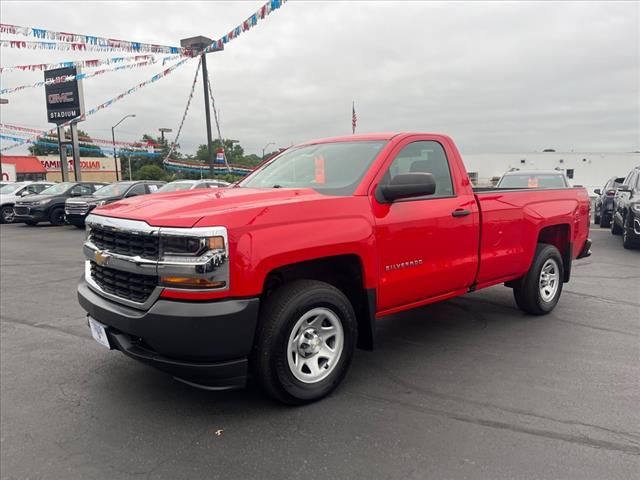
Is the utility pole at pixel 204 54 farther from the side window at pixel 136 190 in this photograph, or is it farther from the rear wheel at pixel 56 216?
the rear wheel at pixel 56 216

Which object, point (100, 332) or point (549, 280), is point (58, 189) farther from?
point (549, 280)

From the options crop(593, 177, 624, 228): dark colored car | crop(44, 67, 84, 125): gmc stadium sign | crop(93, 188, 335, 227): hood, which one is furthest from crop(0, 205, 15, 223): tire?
crop(593, 177, 624, 228): dark colored car

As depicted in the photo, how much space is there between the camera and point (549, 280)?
18.4ft

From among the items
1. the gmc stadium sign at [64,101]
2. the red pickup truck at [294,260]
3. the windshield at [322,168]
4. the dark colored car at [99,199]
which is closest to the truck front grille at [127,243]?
the red pickup truck at [294,260]

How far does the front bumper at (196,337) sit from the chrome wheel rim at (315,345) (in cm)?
39

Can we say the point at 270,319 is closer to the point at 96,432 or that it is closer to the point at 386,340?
the point at 96,432

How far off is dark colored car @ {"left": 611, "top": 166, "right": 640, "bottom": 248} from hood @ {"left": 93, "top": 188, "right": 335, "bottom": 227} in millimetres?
8787

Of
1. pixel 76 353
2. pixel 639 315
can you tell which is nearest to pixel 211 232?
pixel 76 353

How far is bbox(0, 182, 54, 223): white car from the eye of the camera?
1994 centimetres

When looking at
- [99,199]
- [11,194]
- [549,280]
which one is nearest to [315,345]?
[549,280]

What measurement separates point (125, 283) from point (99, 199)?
13916 millimetres

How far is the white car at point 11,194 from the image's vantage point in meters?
19.9

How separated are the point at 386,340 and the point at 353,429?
Result: 5.66ft

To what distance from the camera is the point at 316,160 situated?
14.3 feet
